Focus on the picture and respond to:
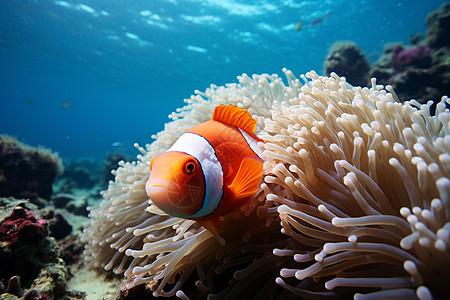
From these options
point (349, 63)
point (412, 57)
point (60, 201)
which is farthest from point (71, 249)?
point (412, 57)

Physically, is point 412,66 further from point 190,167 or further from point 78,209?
point 78,209

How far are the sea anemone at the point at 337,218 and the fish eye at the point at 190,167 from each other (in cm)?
46

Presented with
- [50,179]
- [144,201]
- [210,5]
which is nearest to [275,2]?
[210,5]

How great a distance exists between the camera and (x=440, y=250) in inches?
34.8

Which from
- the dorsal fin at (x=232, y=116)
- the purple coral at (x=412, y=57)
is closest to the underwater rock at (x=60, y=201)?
the dorsal fin at (x=232, y=116)

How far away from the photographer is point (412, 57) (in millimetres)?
5754

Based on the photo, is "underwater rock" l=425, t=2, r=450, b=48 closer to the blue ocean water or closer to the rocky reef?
the rocky reef

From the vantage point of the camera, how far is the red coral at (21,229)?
2.02 metres

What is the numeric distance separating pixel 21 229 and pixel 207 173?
1953 mm

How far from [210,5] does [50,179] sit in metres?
15.9

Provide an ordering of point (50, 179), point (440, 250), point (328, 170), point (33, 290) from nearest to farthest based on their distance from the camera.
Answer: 1. point (440, 250)
2. point (328, 170)
3. point (33, 290)
4. point (50, 179)

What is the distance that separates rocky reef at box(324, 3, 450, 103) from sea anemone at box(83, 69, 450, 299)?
13.1ft

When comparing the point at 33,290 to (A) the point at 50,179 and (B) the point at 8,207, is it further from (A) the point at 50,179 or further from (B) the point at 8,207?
(A) the point at 50,179

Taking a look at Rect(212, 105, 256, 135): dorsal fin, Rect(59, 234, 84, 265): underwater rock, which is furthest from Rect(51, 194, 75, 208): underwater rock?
Rect(212, 105, 256, 135): dorsal fin
